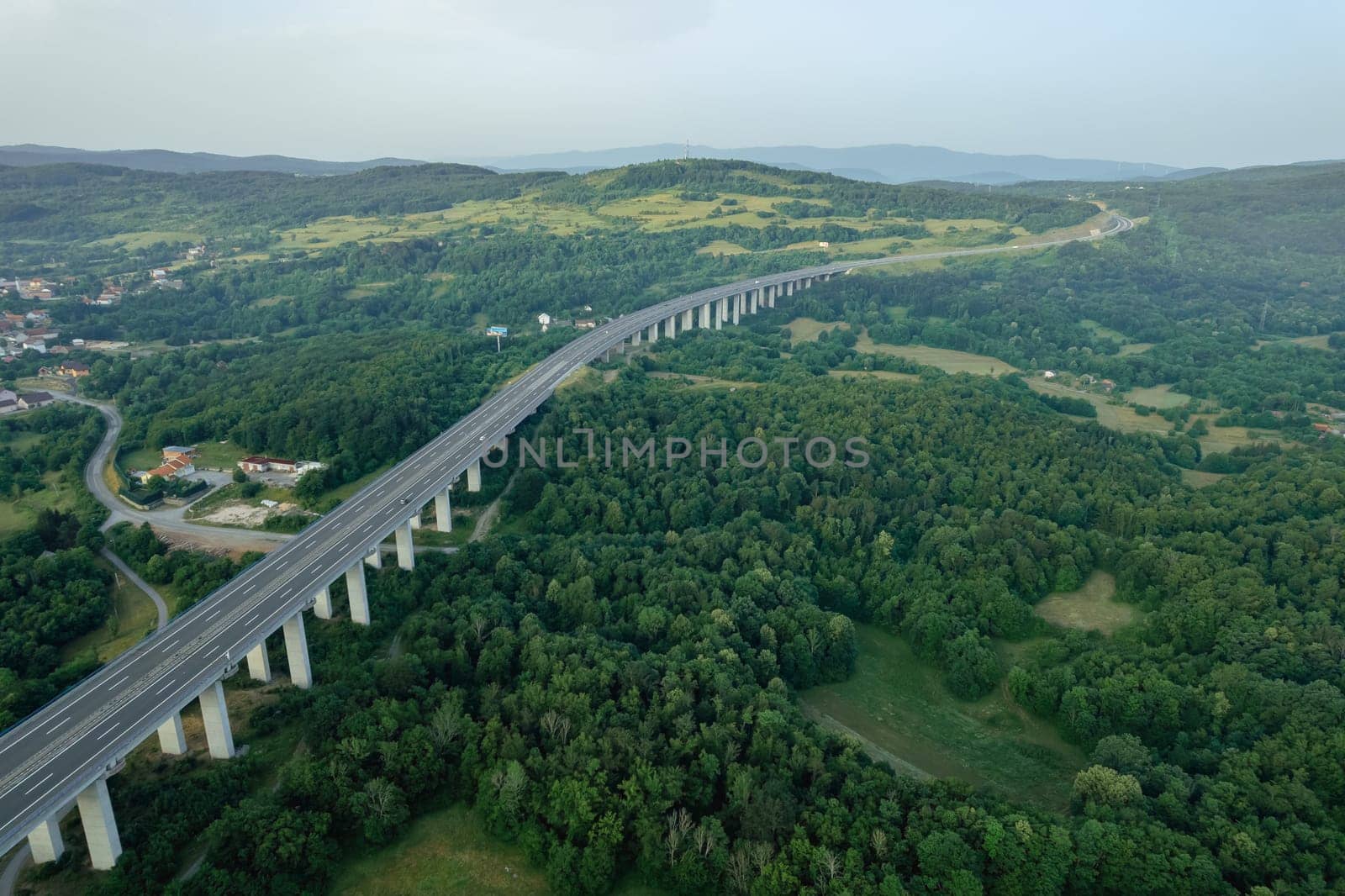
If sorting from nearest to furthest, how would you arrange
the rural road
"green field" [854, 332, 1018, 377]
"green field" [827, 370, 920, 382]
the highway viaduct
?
the highway viaduct < the rural road < "green field" [827, 370, 920, 382] < "green field" [854, 332, 1018, 377]

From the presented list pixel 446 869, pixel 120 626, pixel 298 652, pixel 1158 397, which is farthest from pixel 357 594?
pixel 1158 397

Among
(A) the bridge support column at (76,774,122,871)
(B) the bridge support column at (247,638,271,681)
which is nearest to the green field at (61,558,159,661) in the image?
(B) the bridge support column at (247,638,271,681)

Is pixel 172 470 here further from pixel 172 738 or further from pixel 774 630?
pixel 774 630

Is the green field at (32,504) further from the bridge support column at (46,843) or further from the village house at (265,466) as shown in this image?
the bridge support column at (46,843)

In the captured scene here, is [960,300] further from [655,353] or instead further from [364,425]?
[364,425]

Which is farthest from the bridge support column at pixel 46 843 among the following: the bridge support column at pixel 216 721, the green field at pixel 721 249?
the green field at pixel 721 249

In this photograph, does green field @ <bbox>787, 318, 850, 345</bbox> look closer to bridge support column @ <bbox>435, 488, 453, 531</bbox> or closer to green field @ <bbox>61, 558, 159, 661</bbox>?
bridge support column @ <bbox>435, 488, 453, 531</bbox>

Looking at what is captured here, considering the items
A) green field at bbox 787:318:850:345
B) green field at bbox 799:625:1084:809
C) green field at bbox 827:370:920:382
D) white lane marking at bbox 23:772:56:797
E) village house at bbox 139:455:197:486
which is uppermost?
green field at bbox 787:318:850:345
